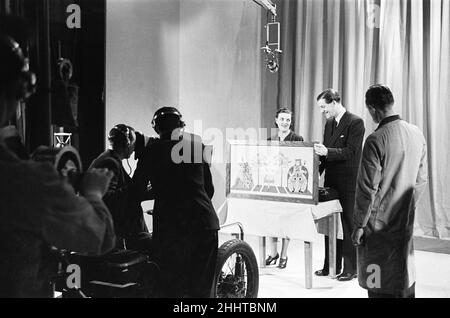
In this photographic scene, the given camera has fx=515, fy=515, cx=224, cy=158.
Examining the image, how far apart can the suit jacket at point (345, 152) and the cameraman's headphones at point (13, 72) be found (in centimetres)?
221

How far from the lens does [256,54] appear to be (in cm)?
438

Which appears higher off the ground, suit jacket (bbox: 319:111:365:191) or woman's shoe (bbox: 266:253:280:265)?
suit jacket (bbox: 319:111:365:191)

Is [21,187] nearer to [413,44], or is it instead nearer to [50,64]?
[50,64]

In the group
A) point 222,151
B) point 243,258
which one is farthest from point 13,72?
point 222,151

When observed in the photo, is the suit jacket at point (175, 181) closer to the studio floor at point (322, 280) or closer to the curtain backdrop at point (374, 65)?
the studio floor at point (322, 280)

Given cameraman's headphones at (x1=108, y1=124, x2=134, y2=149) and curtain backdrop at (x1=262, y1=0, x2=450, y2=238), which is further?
curtain backdrop at (x1=262, y1=0, x2=450, y2=238)

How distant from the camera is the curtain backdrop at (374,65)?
3.79 metres

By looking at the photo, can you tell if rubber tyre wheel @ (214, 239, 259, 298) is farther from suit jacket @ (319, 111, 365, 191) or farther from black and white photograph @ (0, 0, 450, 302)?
suit jacket @ (319, 111, 365, 191)

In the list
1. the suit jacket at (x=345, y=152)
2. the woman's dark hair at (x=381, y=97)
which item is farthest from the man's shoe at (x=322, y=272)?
the woman's dark hair at (x=381, y=97)

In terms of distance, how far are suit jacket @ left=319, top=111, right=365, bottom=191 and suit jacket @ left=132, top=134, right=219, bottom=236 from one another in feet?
4.81

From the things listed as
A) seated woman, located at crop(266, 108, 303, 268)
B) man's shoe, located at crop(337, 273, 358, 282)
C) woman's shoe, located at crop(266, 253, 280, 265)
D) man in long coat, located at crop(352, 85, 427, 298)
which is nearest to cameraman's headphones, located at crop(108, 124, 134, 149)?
man in long coat, located at crop(352, 85, 427, 298)

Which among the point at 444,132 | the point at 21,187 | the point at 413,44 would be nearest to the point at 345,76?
the point at 413,44

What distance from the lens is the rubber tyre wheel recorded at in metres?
1.77

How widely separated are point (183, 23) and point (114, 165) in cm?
344
